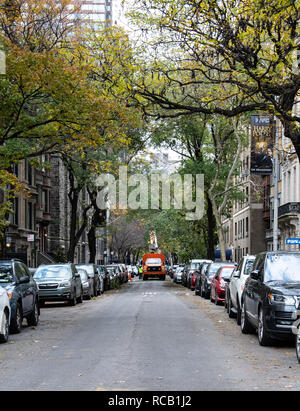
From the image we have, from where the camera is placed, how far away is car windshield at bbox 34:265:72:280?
85.0 feet

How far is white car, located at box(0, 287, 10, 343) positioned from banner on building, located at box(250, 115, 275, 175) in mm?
12017

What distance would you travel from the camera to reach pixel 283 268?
1366cm

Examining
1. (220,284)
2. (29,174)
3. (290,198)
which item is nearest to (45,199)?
(29,174)

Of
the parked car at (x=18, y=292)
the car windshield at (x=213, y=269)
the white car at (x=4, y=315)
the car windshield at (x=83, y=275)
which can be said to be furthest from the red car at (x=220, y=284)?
the white car at (x=4, y=315)

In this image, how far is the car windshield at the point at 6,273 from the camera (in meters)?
16.1

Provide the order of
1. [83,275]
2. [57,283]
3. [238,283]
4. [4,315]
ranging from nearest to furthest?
[4,315] < [238,283] < [57,283] < [83,275]

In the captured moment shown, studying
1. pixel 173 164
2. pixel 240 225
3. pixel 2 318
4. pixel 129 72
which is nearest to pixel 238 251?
pixel 240 225

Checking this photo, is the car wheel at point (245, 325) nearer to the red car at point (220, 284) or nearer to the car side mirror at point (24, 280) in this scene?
the car side mirror at point (24, 280)

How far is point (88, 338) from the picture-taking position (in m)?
14.4

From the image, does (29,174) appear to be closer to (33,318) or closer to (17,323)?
(33,318)

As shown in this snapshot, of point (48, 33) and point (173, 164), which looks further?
point (173, 164)

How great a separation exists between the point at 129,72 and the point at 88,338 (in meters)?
7.90

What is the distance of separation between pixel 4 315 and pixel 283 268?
5.78 meters

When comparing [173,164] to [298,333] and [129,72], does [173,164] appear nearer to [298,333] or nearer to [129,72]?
[129,72]
